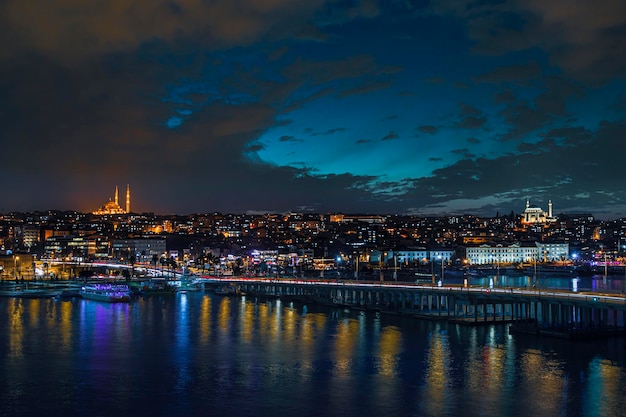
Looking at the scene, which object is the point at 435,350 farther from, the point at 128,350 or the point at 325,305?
the point at 325,305

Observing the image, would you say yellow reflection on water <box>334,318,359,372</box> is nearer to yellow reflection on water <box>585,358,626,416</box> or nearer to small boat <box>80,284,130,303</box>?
yellow reflection on water <box>585,358,626,416</box>

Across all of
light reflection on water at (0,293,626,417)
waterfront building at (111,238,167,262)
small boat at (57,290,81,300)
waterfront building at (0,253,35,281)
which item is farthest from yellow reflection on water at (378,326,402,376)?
waterfront building at (111,238,167,262)

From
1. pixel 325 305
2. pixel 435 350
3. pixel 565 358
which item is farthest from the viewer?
pixel 325 305

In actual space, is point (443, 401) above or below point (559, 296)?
below

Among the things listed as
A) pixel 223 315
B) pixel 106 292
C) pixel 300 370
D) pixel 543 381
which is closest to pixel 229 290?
pixel 106 292

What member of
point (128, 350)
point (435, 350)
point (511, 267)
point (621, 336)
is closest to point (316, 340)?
point (435, 350)
